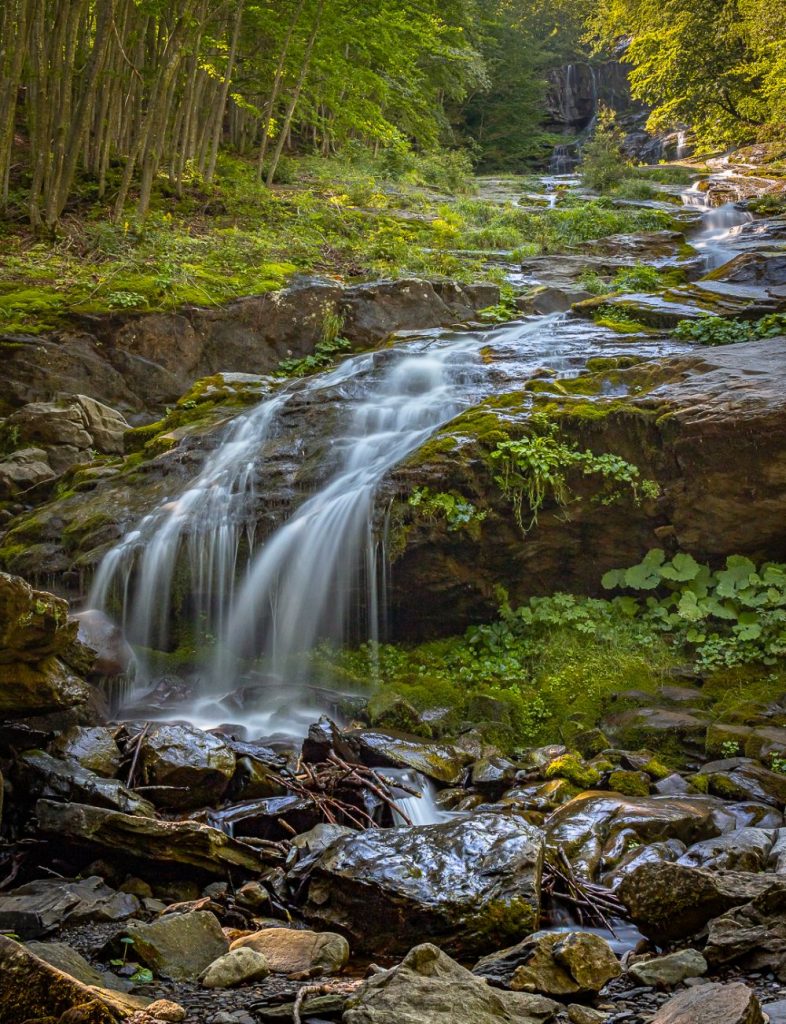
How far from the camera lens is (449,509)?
23.5ft

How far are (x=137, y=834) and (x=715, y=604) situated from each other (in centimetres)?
515

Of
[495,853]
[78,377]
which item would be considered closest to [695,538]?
[495,853]

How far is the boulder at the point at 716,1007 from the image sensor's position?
2.07 metres

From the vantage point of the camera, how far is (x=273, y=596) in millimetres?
7508

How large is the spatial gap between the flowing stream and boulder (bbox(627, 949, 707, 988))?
149 inches

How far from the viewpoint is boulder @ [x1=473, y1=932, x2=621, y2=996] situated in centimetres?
271

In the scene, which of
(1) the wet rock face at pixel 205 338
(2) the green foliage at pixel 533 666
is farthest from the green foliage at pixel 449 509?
(1) the wet rock face at pixel 205 338

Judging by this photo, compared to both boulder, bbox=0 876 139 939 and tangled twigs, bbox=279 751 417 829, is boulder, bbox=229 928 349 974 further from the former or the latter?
tangled twigs, bbox=279 751 417 829

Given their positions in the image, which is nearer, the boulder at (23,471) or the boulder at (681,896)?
the boulder at (681,896)

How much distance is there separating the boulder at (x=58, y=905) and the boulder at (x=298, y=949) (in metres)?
0.56

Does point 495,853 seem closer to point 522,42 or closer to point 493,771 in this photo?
point 493,771

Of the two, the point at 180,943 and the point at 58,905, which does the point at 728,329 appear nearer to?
the point at 180,943

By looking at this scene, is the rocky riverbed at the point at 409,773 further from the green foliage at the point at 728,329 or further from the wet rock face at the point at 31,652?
the green foliage at the point at 728,329

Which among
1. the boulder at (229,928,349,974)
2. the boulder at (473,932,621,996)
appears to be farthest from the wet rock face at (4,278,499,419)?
the boulder at (473,932,621,996)
